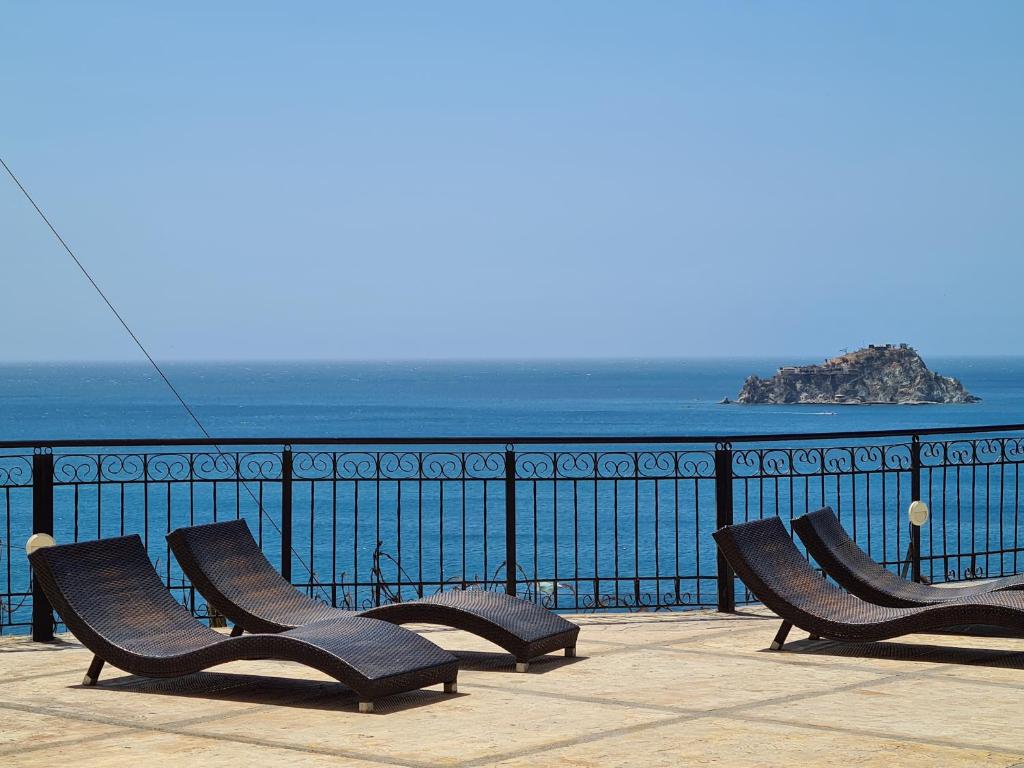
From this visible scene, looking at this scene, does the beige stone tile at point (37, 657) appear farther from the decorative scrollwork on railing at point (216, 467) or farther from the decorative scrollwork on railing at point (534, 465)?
the decorative scrollwork on railing at point (534, 465)

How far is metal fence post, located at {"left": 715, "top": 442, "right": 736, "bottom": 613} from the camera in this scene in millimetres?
8953

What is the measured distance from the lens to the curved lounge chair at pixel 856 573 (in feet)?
26.3

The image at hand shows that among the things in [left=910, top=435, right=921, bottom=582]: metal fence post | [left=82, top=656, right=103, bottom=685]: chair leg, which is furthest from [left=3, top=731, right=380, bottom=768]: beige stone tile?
[left=910, top=435, right=921, bottom=582]: metal fence post

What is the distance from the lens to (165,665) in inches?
256

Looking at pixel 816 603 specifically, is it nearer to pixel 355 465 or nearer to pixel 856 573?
pixel 856 573

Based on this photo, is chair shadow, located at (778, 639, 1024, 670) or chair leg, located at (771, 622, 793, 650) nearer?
chair shadow, located at (778, 639, 1024, 670)

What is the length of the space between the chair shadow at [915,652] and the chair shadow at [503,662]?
1183 millimetres

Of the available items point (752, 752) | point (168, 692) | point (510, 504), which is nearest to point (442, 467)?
point (510, 504)

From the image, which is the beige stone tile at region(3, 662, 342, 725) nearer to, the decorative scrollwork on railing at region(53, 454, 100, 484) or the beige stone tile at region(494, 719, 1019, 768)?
the beige stone tile at region(494, 719, 1019, 768)

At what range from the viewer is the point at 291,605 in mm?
7523

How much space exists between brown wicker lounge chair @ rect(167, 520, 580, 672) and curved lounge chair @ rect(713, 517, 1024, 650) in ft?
3.51

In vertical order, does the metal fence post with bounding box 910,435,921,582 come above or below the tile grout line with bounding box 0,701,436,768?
above

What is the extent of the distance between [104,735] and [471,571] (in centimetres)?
4168

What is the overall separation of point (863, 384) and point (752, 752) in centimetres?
13915
